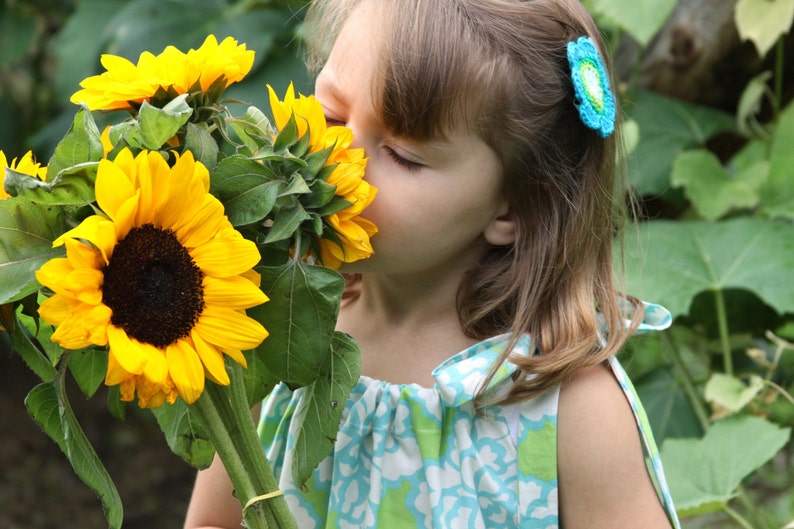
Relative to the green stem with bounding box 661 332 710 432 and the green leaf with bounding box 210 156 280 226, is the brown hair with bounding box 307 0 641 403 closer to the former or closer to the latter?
the green leaf with bounding box 210 156 280 226

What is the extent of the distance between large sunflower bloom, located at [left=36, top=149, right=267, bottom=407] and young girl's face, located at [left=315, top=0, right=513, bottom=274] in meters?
0.23

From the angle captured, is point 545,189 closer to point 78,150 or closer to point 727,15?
point 78,150

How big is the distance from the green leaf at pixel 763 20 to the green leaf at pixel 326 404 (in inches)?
45.4

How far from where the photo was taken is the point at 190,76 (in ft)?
2.69

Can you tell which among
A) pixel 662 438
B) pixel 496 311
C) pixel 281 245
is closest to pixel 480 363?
pixel 496 311

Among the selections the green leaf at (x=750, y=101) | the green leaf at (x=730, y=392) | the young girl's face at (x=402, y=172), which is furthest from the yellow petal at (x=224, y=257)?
the green leaf at (x=750, y=101)

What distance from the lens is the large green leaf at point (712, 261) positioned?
1.72m

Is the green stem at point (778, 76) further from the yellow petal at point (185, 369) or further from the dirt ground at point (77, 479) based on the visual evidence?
the dirt ground at point (77, 479)

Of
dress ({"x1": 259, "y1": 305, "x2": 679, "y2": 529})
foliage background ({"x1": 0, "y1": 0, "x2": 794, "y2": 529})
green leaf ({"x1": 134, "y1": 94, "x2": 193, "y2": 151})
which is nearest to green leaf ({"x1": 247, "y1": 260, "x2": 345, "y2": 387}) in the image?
green leaf ({"x1": 134, "y1": 94, "x2": 193, "y2": 151})

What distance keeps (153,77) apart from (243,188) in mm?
120

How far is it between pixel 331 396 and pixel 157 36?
152 cm

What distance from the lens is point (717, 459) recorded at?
62.8 inches

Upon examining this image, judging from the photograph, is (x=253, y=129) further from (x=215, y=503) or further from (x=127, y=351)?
(x=215, y=503)

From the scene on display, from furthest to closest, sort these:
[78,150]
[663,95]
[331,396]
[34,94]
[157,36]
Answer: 1. [34,94]
2. [157,36]
3. [663,95]
4. [331,396]
5. [78,150]
